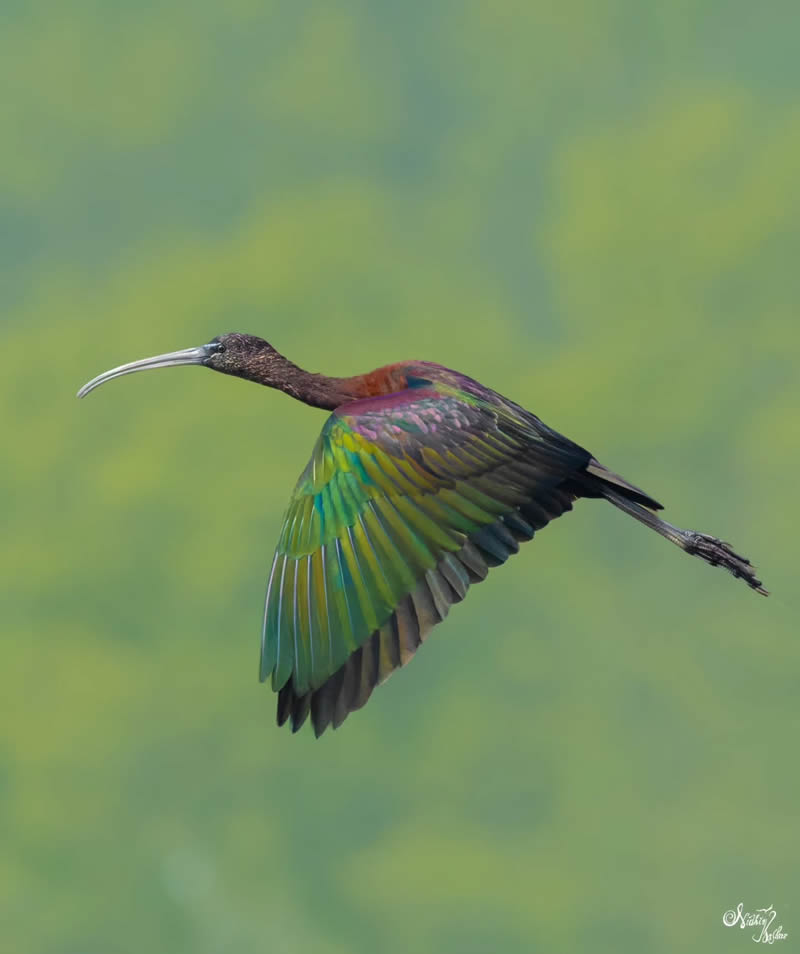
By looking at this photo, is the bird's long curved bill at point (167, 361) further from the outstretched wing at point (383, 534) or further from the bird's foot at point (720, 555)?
the bird's foot at point (720, 555)

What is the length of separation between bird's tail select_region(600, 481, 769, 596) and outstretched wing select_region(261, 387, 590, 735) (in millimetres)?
1448

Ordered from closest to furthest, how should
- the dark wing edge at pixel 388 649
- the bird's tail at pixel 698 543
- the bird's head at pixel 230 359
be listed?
the dark wing edge at pixel 388 649
the bird's tail at pixel 698 543
the bird's head at pixel 230 359

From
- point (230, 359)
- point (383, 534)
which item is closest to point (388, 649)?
point (383, 534)

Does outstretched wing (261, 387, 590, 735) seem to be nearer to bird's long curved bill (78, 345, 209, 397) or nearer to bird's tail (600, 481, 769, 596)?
bird's tail (600, 481, 769, 596)

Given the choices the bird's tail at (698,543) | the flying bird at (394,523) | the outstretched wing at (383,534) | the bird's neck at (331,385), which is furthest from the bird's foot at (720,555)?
the bird's neck at (331,385)

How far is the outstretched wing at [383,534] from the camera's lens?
12.2m

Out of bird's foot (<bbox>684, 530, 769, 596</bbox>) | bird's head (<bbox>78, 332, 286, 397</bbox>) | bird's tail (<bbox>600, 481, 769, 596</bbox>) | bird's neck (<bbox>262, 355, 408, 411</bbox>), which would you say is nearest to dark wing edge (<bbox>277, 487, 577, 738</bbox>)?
bird's neck (<bbox>262, 355, 408, 411</bbox>)

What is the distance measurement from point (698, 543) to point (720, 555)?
0.69ft

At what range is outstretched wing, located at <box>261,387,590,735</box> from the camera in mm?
12164

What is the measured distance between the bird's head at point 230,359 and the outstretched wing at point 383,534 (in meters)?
2.10

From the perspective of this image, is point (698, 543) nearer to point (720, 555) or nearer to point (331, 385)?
point (720, 555)

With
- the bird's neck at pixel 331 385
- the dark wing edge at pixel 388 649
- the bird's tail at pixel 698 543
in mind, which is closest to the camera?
the dark wing edge at pixel 388 649

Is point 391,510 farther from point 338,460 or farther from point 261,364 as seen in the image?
point 261,364

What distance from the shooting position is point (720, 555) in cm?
1468
